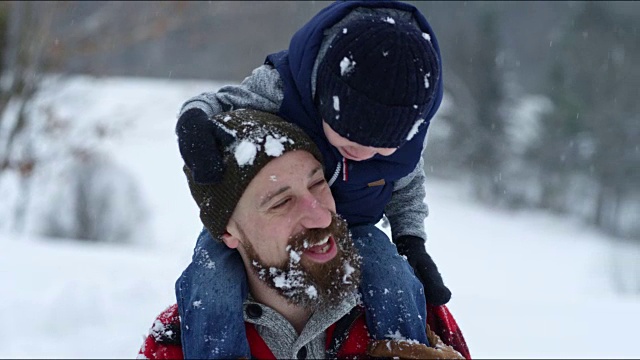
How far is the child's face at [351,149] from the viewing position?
5.49 ft

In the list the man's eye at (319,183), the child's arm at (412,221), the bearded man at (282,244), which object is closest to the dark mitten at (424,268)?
the child's arm at (412,221)

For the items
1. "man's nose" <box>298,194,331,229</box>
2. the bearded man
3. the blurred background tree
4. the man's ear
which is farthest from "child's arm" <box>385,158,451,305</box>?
the blurred background tree

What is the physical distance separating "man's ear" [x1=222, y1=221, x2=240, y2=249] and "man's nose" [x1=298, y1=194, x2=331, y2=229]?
0.19 metres

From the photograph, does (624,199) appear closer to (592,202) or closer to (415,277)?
(592,202)

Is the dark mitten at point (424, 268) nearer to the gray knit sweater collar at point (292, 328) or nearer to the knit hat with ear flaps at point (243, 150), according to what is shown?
the gray knit sweater collar at point (292, 328)

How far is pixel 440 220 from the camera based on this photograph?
2080 cm

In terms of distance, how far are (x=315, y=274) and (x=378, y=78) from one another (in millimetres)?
523

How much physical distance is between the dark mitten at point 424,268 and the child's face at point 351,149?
0.44 metres

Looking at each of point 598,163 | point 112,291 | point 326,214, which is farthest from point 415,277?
point 598,163

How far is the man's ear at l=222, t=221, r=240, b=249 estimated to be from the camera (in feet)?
5.92

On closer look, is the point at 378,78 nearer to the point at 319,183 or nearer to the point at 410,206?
the point at 319,183

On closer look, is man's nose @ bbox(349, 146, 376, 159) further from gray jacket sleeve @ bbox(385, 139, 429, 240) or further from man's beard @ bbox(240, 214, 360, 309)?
gray jacket sleeve @ bbox(385, 139, 429, 240)

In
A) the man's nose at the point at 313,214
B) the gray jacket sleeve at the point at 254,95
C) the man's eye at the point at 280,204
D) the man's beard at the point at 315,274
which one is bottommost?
the man's beard at the point at 315,274

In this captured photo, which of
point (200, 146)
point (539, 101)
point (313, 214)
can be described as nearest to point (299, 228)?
point (313, 214)
